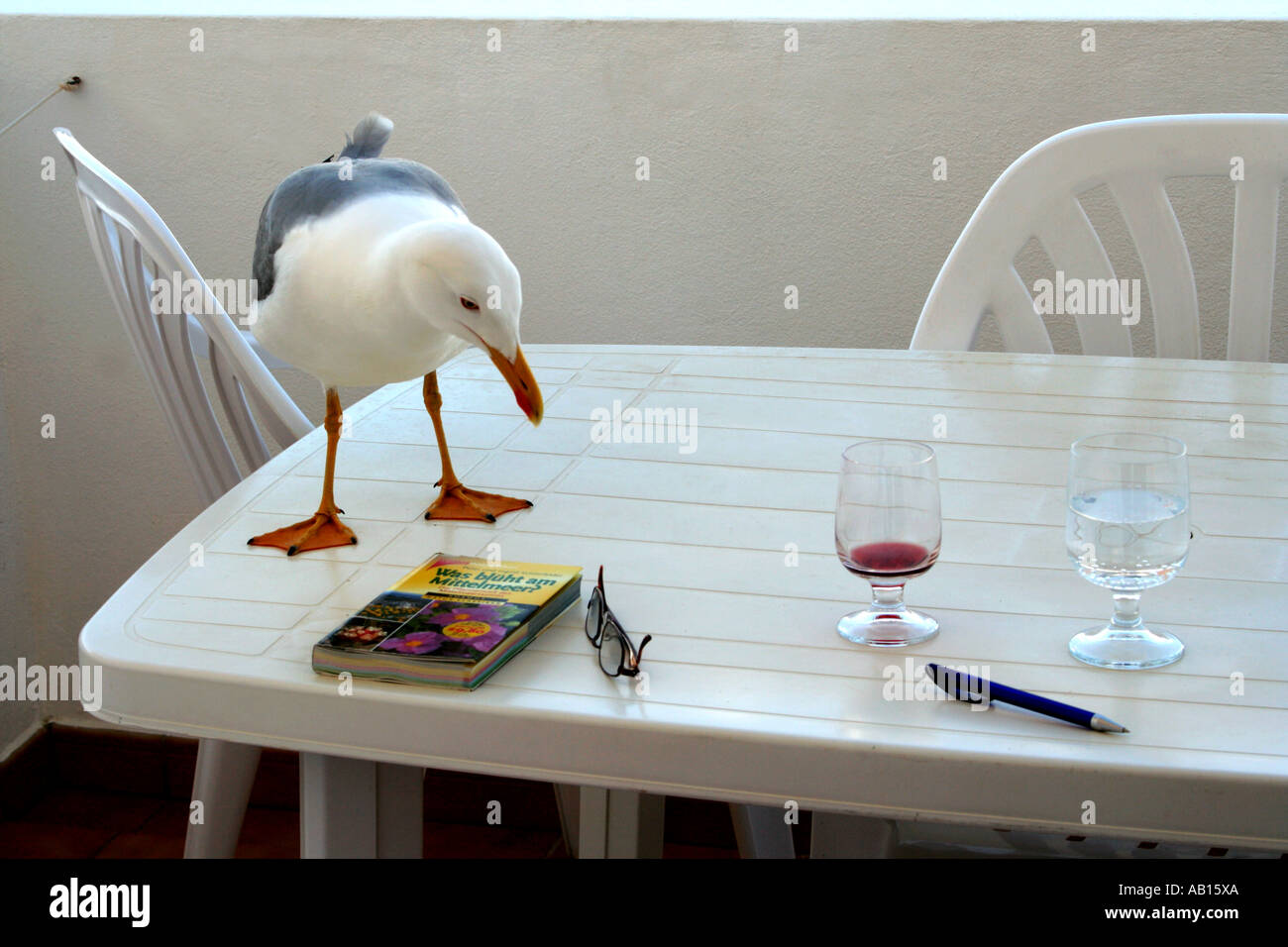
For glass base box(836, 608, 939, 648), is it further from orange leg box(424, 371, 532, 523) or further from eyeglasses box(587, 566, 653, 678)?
orange leg box(424, 371, 532, 523)

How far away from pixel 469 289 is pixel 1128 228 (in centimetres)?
98

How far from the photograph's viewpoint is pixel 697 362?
1.57 m

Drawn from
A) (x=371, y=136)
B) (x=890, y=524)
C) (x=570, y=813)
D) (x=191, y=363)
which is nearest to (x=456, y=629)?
(x=890, y=524)

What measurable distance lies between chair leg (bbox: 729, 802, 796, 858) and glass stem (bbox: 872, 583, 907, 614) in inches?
26.0

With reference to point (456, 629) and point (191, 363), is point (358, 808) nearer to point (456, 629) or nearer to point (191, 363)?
point (456, 629)

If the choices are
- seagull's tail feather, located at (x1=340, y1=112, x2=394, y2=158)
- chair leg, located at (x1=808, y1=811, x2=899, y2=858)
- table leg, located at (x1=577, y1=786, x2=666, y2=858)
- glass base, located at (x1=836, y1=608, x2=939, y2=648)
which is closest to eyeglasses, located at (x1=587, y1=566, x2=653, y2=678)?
glass base, located at (x1=836, y1=608, x2=939, y2=648)

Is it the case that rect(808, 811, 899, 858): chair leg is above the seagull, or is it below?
below

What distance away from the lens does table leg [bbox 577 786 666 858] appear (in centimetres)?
137

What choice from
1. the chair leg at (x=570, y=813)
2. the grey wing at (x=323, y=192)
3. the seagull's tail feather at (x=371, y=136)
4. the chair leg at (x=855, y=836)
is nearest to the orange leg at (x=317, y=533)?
the grey wing at (x=323, y=192)

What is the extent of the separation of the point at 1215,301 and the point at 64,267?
1962 millimetres

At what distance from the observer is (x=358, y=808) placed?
3.12ft
